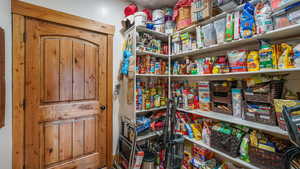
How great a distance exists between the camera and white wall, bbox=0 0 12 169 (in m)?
1.36

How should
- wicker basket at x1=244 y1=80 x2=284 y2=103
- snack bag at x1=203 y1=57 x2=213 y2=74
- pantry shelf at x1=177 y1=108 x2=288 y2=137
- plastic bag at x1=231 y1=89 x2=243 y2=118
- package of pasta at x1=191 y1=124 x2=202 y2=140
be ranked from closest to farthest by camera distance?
1. pantry shelf at x1=177 y1=108 x2=288 y2=137
2. wicker basket at x1=244 y1=80 x2=284 y2=103
3. plastic bag at x1=231 y1=89 x2=243 y2=118
4. snack bag at x1=203 y1=57 x2=213 y2=74
5. package of pasta at x1=191 y1=124 x2=202 y2=140

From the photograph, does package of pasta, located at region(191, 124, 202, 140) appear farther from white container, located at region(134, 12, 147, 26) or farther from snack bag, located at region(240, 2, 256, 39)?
white container, located at region(134, 12, 147, 26)

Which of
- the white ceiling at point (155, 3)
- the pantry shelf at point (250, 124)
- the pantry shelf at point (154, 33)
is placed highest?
the white ceiling at point (155, 3)

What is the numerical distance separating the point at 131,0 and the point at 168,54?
44.7 inches

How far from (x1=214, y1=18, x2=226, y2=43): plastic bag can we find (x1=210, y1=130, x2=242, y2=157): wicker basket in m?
1.11

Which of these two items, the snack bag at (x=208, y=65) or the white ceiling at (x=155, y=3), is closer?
the snack bag at (x=208, y=65)

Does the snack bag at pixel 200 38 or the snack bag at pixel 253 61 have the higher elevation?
the snack bag at pixel 200 38

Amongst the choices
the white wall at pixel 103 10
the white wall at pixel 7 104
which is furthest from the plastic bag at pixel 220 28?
the white wall at pixel 7 104

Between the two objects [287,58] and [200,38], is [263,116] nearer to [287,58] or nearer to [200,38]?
[287,58]

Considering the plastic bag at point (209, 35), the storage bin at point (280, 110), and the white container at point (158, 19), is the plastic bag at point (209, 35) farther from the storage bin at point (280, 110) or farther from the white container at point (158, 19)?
the storage bin at point (280, 110)

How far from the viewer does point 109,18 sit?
2.06 m

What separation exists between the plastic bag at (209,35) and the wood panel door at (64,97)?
148 cm

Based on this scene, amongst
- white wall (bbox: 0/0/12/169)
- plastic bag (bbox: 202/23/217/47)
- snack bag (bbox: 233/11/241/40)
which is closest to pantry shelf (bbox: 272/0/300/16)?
snack bag (bbox: 233/11/241/40)

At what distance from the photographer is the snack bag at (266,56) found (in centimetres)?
120
